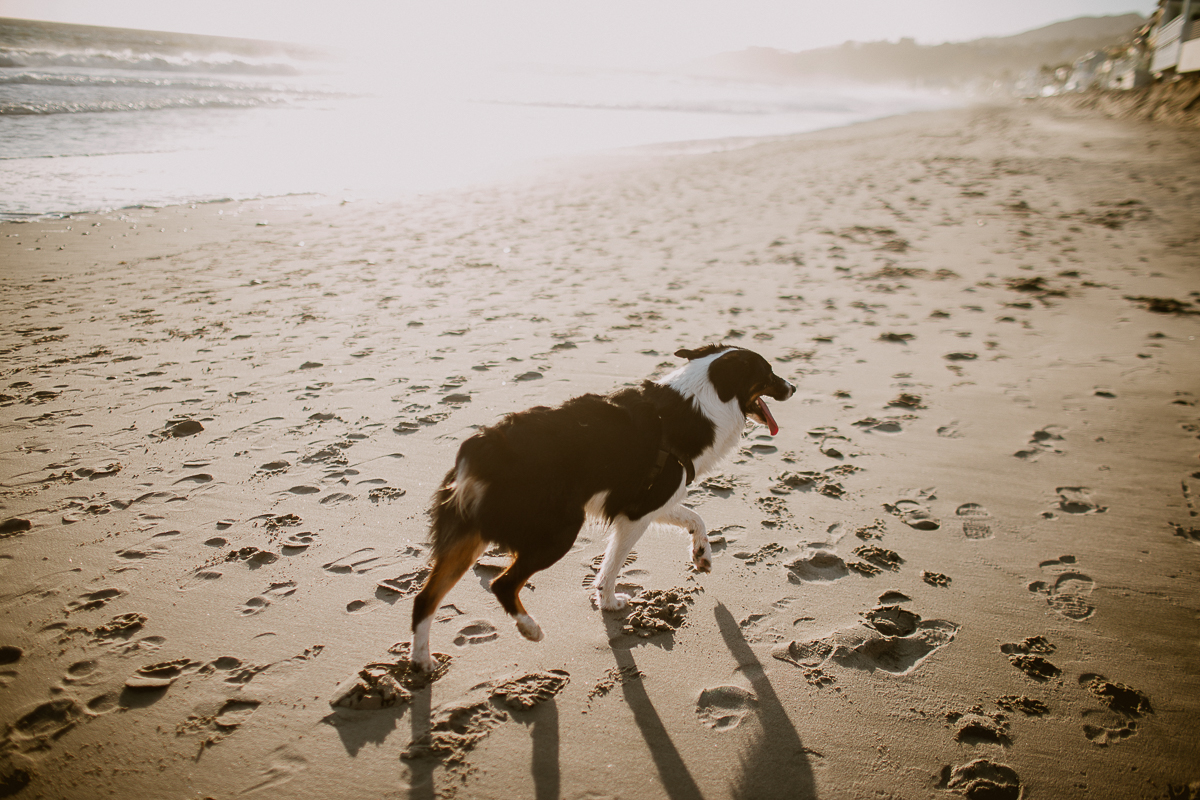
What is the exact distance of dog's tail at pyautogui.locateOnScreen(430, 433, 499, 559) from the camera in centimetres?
242

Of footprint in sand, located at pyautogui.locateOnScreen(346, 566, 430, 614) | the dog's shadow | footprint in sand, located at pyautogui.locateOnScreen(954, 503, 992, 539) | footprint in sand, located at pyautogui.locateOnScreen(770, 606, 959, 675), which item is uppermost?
footprint in sand, located at pyautogui.locateOnScreen(954, 503, 992, 539)

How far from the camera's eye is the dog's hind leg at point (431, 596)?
2.47 metres

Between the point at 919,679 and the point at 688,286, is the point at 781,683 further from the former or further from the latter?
the point at 688,286

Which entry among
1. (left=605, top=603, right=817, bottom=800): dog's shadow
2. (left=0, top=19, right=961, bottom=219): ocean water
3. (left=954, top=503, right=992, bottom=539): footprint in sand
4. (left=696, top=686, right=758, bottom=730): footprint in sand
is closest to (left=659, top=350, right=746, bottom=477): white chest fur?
(left=605, top=603, right=817, bottom=800): dog's shadow

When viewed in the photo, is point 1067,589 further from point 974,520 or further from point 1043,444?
point 1043,444

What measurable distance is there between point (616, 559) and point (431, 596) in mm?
883

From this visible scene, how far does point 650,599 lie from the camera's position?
119 inches

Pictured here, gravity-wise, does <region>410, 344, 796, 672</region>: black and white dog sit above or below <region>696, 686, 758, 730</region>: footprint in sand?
above

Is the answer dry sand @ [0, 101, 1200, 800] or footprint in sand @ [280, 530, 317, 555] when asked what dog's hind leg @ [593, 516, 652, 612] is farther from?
footprint in sand @ [280, 530, 317, 555]

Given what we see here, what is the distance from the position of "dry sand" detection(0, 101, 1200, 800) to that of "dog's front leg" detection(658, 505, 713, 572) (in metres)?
0.12

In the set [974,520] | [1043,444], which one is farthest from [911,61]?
[974,520]

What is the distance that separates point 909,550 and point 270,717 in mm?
3027

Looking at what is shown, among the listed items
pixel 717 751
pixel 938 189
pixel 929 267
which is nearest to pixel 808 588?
pixel 717 751

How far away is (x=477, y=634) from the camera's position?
2.74 metres
